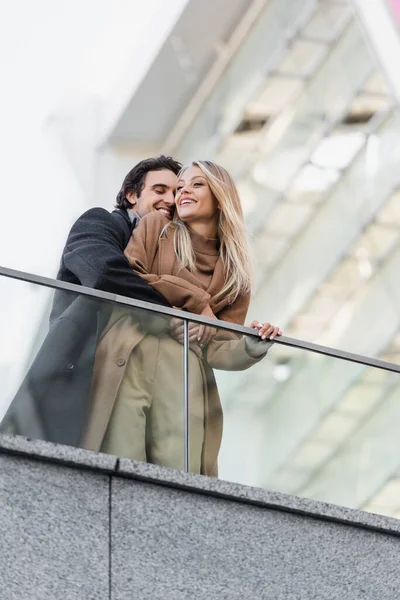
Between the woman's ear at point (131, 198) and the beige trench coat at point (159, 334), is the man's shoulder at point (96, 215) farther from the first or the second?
the woman's ear at point (131, 198)

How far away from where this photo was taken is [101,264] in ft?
24.1

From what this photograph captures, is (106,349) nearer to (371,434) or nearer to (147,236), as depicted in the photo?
(147,236)

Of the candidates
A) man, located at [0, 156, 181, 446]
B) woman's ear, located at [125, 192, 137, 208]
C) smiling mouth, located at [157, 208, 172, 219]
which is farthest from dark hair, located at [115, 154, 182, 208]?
man, located at [0, 156, 181, 446]

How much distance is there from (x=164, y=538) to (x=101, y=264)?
58.8 inches

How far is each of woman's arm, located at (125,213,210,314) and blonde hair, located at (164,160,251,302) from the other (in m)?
0.10

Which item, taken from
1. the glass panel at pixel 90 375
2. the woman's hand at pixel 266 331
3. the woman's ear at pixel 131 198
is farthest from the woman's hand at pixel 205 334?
the woman's ear at pixel 131 198

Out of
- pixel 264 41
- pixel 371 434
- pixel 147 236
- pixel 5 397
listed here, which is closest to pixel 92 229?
pixel 147 236

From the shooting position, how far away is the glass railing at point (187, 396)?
6723mm

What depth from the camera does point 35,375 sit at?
6656 mm

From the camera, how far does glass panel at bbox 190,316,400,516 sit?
23.5 feet

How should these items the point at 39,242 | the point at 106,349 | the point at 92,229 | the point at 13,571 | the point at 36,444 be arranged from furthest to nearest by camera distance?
the point at 39,242 < the point at 92,229 < the point at 106,349 < the point at 36,444 < the point at 13,571

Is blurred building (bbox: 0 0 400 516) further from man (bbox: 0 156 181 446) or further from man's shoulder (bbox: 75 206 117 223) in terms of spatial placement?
man (bbox: 0 156 181 446)

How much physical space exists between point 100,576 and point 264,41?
22.1 meters

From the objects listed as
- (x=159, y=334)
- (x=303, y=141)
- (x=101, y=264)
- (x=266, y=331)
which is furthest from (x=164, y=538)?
(x=303, y=141)
